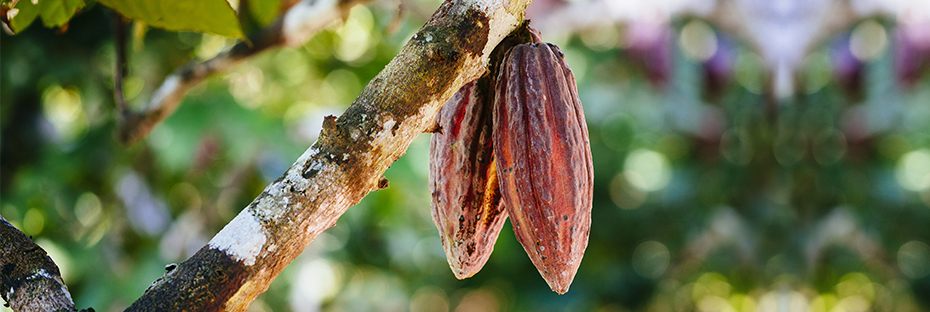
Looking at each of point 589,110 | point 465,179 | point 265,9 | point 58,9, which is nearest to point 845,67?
point 589,110

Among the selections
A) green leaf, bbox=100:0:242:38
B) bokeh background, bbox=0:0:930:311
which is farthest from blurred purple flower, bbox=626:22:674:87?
green leaf, bbox=100:0:242:38

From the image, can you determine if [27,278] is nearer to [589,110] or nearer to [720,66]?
[720,66]

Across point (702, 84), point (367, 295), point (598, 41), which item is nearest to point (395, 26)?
point (702, 84)

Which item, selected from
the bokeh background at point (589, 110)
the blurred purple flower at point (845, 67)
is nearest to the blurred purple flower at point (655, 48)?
the bokeh background at point (589, 110)

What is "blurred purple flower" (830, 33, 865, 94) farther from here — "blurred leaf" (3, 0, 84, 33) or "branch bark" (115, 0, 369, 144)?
"blurred leaf" (3, 0, 84, 33)

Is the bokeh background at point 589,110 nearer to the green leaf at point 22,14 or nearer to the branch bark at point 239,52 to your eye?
the branch bark at point 239,52

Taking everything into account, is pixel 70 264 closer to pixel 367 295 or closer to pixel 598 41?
pixel 367 295
